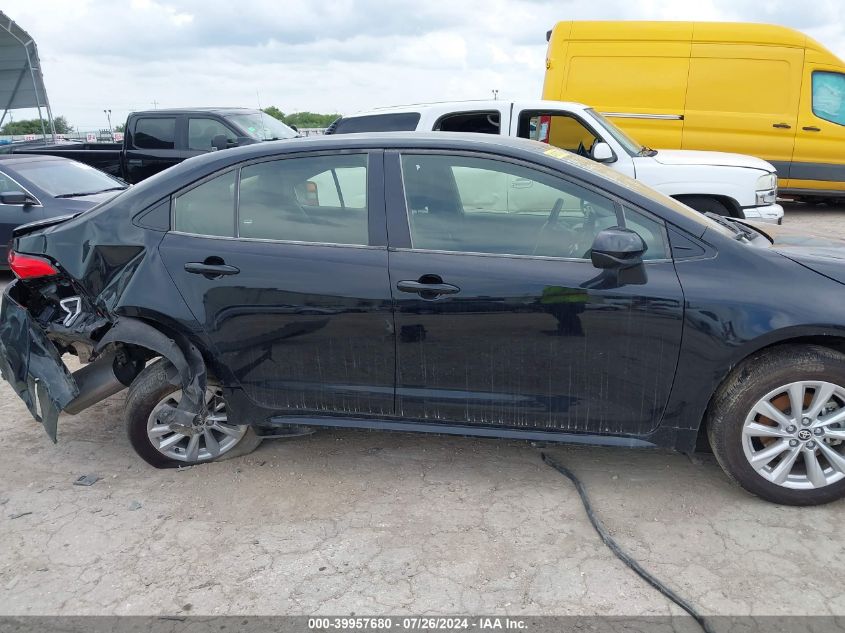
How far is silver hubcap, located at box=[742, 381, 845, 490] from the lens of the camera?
2.94m

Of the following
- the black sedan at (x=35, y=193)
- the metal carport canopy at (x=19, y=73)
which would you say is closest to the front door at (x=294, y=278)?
the black sedan at (x=35, y=193)

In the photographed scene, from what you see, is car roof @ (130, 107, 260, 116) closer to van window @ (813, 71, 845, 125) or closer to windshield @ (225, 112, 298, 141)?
windshield @ (225, 112, 298, 141)

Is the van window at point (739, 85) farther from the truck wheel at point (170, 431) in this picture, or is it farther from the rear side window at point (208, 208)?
the truck wheel at point (170, 431)

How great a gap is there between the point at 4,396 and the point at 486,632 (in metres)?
Result: 3.78

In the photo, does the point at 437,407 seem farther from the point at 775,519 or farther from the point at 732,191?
the point at 732,191

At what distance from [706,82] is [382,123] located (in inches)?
195

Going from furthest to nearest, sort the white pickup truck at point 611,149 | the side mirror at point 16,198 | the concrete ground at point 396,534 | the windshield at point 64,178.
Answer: the windshield at point 64,178, the side mirror at point 16,198, the white pickup truck at point 611,149, the concrete ground at point 396,534

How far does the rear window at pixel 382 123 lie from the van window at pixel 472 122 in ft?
0.92

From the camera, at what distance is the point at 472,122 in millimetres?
7273

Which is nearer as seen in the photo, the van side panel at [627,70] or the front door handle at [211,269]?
the front door handle at [211,269]

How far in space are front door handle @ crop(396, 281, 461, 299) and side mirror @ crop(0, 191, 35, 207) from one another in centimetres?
620

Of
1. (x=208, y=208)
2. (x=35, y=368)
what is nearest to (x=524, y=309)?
(x=208, y=208)

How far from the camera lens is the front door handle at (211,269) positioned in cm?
326

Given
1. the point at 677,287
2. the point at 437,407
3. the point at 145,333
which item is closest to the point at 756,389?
the point at 677,287
